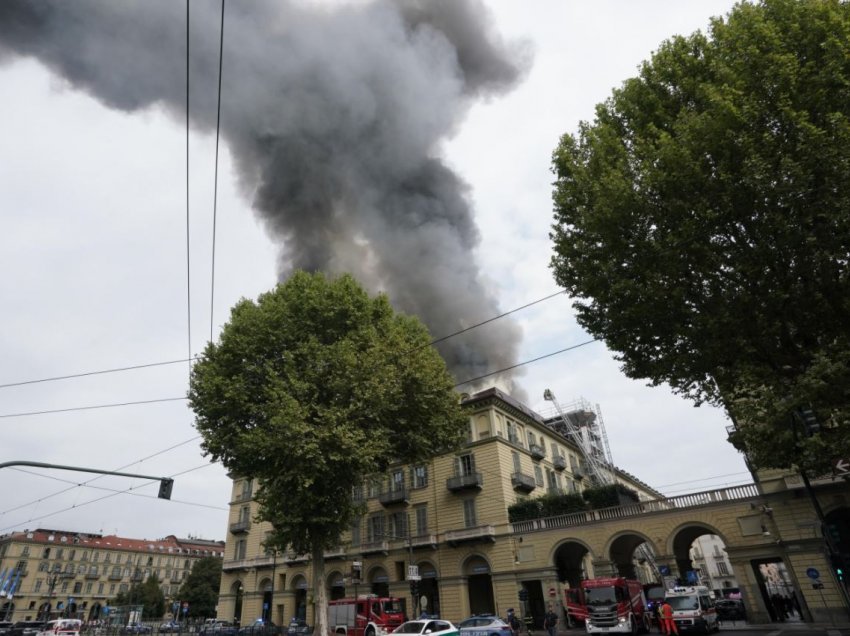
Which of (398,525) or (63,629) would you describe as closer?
(63,629)

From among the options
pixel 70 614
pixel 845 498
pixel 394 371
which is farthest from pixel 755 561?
pixel 70 614

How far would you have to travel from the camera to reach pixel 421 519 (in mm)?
36656

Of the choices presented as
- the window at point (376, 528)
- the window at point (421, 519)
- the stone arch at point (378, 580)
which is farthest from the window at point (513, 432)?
the stone arch at point (378, 580)

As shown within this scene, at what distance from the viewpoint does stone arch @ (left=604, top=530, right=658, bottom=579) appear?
2845 centimetres

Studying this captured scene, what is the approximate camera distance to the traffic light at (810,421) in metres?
12.8

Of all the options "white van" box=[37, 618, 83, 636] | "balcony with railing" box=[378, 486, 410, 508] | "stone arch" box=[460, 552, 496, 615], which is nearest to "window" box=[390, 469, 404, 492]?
"balcony with railing" box=[378, 486, 410, 508]

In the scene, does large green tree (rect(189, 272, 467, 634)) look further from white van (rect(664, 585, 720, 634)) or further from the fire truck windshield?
white van (rect(664, 585, 720, 634))

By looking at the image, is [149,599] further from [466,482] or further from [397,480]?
[466,482]

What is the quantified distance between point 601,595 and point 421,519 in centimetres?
1668

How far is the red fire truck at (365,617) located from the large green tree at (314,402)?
4019 millimetres

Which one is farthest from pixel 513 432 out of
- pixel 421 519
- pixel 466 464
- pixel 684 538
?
pixel 684 538

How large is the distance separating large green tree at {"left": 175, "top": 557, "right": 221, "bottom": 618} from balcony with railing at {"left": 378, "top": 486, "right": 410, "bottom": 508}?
145 feet

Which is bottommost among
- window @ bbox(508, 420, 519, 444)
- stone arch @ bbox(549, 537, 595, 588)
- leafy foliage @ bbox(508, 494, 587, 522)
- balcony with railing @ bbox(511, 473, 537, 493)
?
stone arch @ bbox(549, 537, 595, 588)

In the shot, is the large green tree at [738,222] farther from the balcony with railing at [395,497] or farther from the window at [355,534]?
the window at [355,534]
